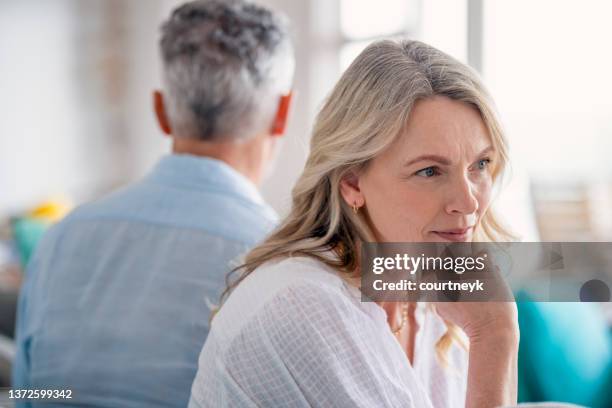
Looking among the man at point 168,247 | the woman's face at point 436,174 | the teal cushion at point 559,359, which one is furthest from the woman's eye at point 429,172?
the teal cushion at point 559,359

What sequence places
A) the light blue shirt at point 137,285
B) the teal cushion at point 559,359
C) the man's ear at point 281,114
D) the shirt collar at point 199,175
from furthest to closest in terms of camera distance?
the teal cushion at point 559,359 < the man's ear at point 281,114 < the shirt collar at point 199,175 < the light blue shirt at point 137,285

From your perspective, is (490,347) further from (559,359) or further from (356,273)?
(559,359)

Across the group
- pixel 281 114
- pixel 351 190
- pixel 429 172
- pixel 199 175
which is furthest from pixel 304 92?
pixel 429 172

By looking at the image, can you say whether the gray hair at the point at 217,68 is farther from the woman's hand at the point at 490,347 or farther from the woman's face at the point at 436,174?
the woman's hand at the point at 490,347

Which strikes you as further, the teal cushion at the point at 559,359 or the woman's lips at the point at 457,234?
the teal cushion at the point at 559,359

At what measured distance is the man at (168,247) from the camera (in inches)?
43.3

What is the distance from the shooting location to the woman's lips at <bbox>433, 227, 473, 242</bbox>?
74 cm

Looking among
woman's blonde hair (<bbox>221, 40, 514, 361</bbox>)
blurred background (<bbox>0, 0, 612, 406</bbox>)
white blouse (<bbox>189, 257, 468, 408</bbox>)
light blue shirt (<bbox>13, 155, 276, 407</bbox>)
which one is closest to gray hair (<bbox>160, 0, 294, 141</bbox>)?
light blue shirt (<bbox>13, 155, 276, 407</bbox>)

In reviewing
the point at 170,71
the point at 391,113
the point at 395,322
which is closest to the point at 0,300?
the point at 170,71

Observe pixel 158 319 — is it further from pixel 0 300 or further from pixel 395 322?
pixel 0 300

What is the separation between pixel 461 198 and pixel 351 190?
16 cm

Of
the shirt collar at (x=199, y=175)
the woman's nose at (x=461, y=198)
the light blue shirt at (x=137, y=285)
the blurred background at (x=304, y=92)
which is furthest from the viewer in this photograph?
the blurred background at (x=304, y=92)

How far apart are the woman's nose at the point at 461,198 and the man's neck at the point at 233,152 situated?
2.02 ft

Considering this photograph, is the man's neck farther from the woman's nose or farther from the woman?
the woman's nose
